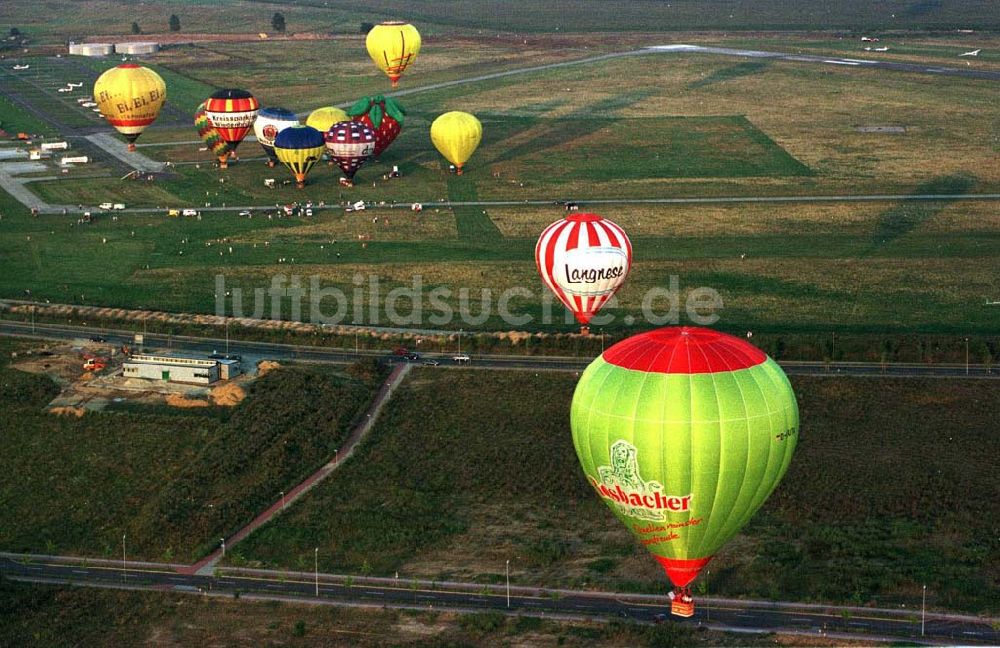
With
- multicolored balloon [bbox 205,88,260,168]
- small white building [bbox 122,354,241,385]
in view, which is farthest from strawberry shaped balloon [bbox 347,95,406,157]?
small white building [bbox 122,354,241,385]

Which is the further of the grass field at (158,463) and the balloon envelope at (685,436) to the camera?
the grass field at (158,463)

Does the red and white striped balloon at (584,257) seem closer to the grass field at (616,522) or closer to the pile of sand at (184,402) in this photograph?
the grass field at (616,522)

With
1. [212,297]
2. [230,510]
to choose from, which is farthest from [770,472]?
[212,297]

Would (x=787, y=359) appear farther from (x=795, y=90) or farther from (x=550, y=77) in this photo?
(x=550, y=77)

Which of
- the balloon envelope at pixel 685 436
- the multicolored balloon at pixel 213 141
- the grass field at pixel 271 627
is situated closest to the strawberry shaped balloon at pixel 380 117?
the multicolored balloon at pixel 213 141

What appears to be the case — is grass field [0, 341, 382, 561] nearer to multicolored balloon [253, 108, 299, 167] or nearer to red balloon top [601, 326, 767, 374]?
red balloon top [601, 326, 767, 374]

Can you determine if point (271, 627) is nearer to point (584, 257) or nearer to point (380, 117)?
point (584, 257)
